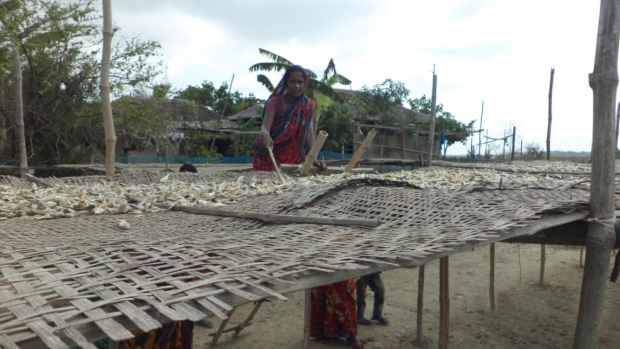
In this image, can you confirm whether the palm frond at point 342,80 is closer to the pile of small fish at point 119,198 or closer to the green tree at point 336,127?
the green tree at point 336,127

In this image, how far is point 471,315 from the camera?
5.32m

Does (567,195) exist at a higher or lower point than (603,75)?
lower

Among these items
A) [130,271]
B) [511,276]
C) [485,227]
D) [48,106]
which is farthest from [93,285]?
[48,106]

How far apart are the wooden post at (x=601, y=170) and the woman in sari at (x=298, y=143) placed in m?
1.94

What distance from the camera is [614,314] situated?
17.4 ft

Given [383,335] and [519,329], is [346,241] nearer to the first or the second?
[383,335]

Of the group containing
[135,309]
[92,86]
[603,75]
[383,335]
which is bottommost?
[383,335]

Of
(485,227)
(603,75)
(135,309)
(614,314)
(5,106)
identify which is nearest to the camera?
(135,309)

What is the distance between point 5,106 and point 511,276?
9742mm

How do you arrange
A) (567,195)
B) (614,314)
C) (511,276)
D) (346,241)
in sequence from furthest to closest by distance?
(511,276)
(614,314)
(567,195)
(346,241)

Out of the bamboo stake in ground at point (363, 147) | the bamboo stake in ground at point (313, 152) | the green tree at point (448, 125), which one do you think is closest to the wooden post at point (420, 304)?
the bamboo stake in ground at point (363, 147)

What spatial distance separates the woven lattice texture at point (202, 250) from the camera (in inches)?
41.4

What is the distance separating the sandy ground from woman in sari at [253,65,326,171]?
1.49 m

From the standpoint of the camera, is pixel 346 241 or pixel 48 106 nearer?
pixel 346 241
